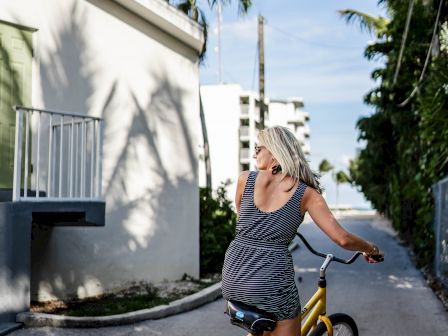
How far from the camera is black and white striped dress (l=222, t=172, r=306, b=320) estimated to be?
10.1 feet

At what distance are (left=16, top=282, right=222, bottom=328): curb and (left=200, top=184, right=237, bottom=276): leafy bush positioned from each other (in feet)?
9.59

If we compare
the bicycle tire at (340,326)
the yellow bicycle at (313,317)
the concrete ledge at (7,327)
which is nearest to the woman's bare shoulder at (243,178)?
the yellow bicycle at (313,317)

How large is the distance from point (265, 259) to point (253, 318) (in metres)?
0.29

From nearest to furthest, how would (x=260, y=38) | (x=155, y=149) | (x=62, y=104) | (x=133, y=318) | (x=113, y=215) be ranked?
(x=133, y=318), (x=62, y=104), (x=113, y=215), (x=155, y=149), (x=260, y=38)

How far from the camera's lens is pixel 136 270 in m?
10.1

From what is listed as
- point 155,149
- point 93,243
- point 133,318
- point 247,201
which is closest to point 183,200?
point 155,149

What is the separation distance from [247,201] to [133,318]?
499 centimetres

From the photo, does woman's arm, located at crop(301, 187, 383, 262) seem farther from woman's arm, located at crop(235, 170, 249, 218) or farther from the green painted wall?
the green painted wall

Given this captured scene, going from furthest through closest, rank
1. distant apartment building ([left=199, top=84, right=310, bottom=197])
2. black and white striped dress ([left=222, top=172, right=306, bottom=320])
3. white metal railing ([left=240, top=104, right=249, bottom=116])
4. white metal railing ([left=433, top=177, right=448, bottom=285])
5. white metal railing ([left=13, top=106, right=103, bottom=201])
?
white metal railing ([left=240, top=104, right=249, bottom=116])
distant apartment building ([left=199, top=84, right=310, bottom=197])
white metal railing ([left=433, top=177, right=448, bottom=285])
white metal railing ([left=13, top=106, right=103, bottom=201])
black and white striped dress ([left=222, top=172, right=306, bottom=320])

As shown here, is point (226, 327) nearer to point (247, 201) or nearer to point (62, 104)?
point (62, 104)

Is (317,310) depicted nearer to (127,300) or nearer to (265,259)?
(265,259)

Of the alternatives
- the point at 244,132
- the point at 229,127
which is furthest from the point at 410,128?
the point at 244,132

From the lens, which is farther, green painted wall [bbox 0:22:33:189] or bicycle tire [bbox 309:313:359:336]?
green painted wall [bbox 0:22:33:189]

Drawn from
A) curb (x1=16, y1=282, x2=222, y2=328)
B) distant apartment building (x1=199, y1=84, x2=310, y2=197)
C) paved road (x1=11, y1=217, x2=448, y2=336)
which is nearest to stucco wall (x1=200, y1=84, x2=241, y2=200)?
distant apartment building (x1=199, y1=84, x2=310, y2=197)
